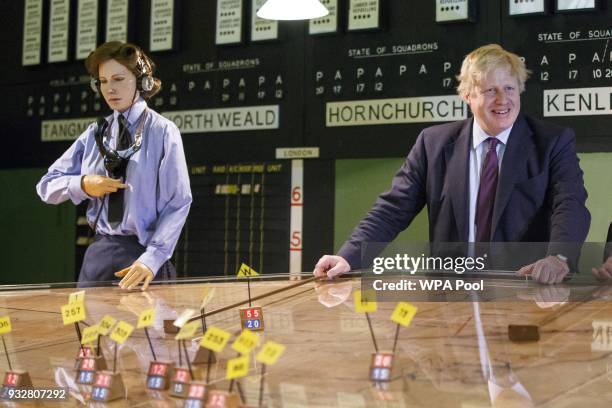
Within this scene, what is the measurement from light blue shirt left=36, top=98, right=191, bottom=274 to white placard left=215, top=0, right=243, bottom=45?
217cm

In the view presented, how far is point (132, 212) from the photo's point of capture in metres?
2.43

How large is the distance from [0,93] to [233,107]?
178cm

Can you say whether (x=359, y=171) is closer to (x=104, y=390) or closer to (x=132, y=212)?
(x=132, y=212)

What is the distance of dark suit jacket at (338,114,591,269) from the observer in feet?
7.33

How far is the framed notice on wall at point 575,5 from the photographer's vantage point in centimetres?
375

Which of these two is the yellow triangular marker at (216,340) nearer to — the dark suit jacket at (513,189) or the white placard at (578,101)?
the dark suit jacket at (513,189)

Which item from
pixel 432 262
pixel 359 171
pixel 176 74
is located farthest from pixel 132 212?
pixel 176 74

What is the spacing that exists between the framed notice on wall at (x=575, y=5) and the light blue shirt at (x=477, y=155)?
1651mm

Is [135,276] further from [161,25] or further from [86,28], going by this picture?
[86,28]

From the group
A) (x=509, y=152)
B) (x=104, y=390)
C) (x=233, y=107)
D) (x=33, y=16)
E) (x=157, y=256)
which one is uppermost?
(x=33, y=16)

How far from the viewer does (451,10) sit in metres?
4.08

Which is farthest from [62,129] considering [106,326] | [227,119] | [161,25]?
[106,326]

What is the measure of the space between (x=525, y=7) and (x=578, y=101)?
1.65ft
